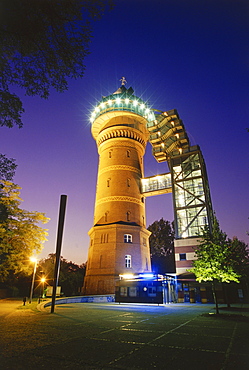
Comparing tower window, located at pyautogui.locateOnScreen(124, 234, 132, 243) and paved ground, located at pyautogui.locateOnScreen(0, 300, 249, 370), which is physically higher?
tower window, located at pyautogui.locateOnScreen(124, 234, 132, 243)

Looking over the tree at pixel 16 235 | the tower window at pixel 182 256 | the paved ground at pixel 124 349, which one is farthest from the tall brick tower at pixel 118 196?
the paved ground at pixel 124 349

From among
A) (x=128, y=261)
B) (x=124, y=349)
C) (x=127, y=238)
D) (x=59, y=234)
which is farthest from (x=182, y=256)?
(x=124, y=349)

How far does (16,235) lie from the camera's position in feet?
76.5

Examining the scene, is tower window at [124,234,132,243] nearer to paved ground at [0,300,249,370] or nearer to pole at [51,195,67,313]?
pole at [51,195,67,313]

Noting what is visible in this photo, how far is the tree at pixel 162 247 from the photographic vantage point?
5092cm

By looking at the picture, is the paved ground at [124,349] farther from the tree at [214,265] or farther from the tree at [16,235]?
the tree at [16,235]

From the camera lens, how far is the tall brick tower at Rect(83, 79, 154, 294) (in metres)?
30.0

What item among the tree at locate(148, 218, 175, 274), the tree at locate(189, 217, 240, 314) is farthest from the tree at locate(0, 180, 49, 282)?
the tree at locate(148, 218, 175, 274)

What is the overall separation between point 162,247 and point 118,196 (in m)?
26.4

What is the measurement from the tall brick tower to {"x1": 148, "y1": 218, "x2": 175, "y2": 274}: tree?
1910 centimetres

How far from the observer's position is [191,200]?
34250 mm

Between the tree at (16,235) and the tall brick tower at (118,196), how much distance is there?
30.1 feet

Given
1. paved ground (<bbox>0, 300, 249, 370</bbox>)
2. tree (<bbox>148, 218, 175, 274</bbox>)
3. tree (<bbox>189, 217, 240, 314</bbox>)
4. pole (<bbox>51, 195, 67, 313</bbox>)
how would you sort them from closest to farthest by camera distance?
paved ground (<bbox>0, 300, 249, 370</bbox>)
pole (<bbox>51, 195, 67, 313</bbox>)
tree (<bbox>189, 217, 240, 314</bbox>)
tree (<bbox>148, 218, 175, 274</bbox>)

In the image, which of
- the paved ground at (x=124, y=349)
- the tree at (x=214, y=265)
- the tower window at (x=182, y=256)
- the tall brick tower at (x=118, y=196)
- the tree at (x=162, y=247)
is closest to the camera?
the paved ground at (x=124, y=349)
